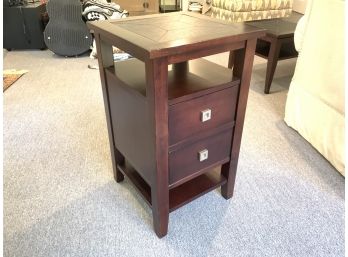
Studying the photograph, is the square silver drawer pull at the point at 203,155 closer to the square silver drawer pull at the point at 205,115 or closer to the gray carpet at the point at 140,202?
the square silver drawer pull at the point at 205,115

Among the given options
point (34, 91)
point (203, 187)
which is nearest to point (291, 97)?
point (203, 187)

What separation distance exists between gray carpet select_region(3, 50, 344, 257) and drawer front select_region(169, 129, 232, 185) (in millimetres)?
271

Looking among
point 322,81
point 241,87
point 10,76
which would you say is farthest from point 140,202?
point 10,76

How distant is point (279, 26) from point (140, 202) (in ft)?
5.87

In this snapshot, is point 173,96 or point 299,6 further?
point 299,6

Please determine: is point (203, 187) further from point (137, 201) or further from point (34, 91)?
point (34, 91)

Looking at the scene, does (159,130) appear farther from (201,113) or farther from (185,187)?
(185,187)

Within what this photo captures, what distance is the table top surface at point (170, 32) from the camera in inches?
28.8

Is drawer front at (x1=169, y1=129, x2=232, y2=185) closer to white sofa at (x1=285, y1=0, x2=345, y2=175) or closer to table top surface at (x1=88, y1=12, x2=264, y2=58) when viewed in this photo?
table top surface at (x1=88, y1=12, x2=264, y2=58)

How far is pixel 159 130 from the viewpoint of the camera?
80cm

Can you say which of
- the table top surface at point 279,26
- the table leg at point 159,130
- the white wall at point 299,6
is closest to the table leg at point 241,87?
the table leg at point 159,130

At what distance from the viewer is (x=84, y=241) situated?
3.43ft

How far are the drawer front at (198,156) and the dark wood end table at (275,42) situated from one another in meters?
1.16

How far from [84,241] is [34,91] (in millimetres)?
1572
